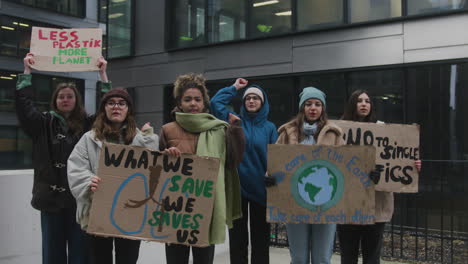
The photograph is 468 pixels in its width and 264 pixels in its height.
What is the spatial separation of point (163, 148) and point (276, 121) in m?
8.24

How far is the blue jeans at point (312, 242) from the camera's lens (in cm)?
372

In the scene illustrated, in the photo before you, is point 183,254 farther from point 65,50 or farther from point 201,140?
point 65,50

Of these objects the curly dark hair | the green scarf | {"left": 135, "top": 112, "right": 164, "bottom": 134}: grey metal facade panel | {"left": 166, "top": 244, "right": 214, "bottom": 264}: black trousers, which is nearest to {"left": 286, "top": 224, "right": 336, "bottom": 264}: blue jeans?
the green scarf

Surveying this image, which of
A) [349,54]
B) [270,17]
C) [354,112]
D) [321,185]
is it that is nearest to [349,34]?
[349,54]

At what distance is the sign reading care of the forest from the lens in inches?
125

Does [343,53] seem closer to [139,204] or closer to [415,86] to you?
[415,86]

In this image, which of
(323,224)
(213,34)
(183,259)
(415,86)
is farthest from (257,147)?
(213,34)

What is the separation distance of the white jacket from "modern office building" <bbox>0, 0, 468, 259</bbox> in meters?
5.22

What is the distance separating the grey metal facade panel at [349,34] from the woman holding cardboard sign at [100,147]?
7934 millimetres

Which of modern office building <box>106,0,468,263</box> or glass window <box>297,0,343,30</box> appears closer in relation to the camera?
modern office building <box>106,0,468,263</box>

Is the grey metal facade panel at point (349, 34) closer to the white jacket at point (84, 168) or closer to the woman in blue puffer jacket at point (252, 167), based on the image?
the woman in blue puffer jacket at point (252, 167)

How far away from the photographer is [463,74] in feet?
30.2

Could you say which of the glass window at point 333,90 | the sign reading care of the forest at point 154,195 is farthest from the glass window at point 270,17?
the sign reading care of the forest at point 154,195

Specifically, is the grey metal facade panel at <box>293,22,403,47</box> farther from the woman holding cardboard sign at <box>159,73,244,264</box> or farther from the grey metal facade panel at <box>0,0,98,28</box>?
the grey metal facade panel at <box>0,0,98,28</box>
